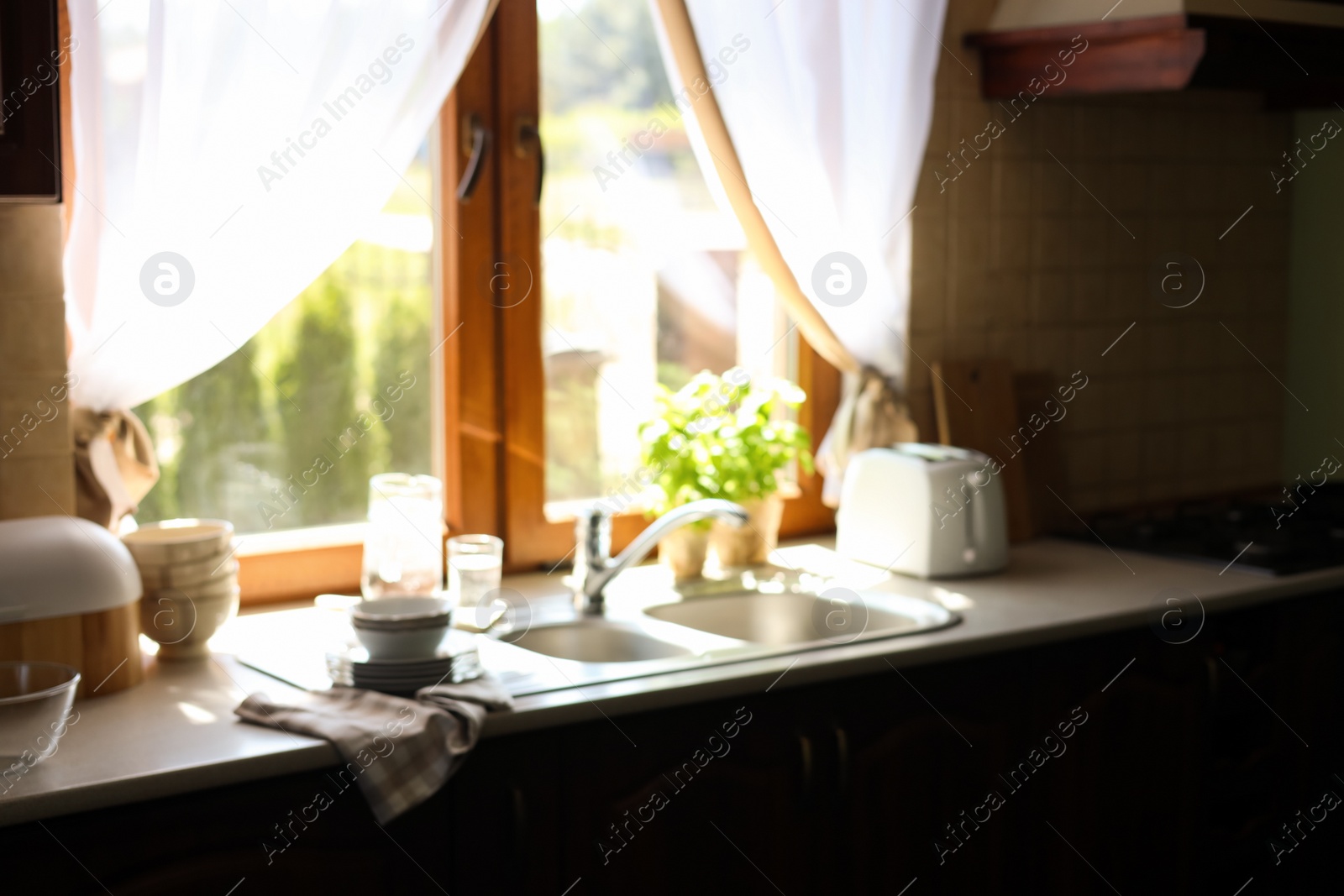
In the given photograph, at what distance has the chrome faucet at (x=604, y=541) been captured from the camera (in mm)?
2129

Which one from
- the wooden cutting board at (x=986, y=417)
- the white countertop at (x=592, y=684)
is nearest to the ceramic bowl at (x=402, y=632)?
the white countertop at (x=592, y=684)

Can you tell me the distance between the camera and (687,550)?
2.33 metres

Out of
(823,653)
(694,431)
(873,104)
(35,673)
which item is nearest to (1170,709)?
(823,653)

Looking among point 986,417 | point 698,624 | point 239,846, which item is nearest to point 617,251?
point 698,624

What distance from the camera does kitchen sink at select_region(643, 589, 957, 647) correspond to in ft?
7.20

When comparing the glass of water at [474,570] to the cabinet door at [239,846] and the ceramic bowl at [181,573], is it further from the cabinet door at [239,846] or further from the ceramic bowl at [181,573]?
the cabinet door at [239,846]

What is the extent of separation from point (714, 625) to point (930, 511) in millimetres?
397

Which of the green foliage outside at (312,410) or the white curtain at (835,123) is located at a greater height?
the white curtain at (835,123)

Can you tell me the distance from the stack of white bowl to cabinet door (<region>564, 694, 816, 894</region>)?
1.69 ft

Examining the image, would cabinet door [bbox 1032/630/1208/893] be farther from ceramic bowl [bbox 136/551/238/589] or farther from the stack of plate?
ceramic bowl [bbox 136/551/238/589]

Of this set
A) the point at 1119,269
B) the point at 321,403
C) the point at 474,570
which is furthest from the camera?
the point at 1119,269

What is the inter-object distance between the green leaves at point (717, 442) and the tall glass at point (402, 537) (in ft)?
1.37

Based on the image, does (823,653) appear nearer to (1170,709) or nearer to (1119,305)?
(1170,709)

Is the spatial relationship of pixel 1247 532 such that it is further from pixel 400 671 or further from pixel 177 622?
pixel 177 622
